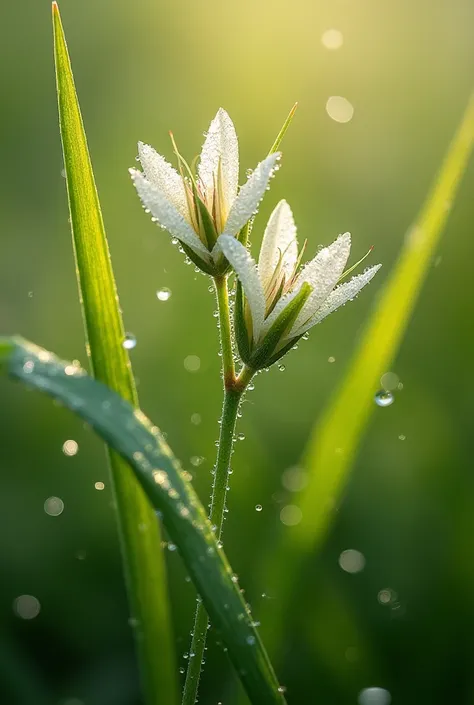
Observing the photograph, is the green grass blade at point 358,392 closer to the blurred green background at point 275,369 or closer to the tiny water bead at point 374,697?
the blurred green background at point 275,369

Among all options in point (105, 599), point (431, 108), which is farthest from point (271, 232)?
point (431, 108)

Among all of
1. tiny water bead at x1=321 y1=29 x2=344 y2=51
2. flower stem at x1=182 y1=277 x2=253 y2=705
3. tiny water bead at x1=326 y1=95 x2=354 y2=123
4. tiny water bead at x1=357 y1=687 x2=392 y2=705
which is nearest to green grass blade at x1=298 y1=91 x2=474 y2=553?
flower stem at x1=182 y1=277 x2=253 y2=705

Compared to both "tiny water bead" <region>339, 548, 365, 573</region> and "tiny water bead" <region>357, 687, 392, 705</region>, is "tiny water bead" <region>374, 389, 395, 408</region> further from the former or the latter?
"tiny water bead" <region>339, 548, 365, 573</region>

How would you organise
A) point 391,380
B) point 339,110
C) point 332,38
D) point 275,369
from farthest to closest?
point 332,38, point 339,110, point 275,369, point 391,380

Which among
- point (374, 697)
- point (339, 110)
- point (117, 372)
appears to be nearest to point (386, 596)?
point (374, 697)

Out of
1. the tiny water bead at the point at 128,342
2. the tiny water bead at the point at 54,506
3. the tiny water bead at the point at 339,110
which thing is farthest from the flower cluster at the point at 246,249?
the tiny water bead at the point at 339,110

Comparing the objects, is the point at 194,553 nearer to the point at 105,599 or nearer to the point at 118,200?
the point at 105,599

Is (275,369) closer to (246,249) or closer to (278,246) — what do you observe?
(278,246)
